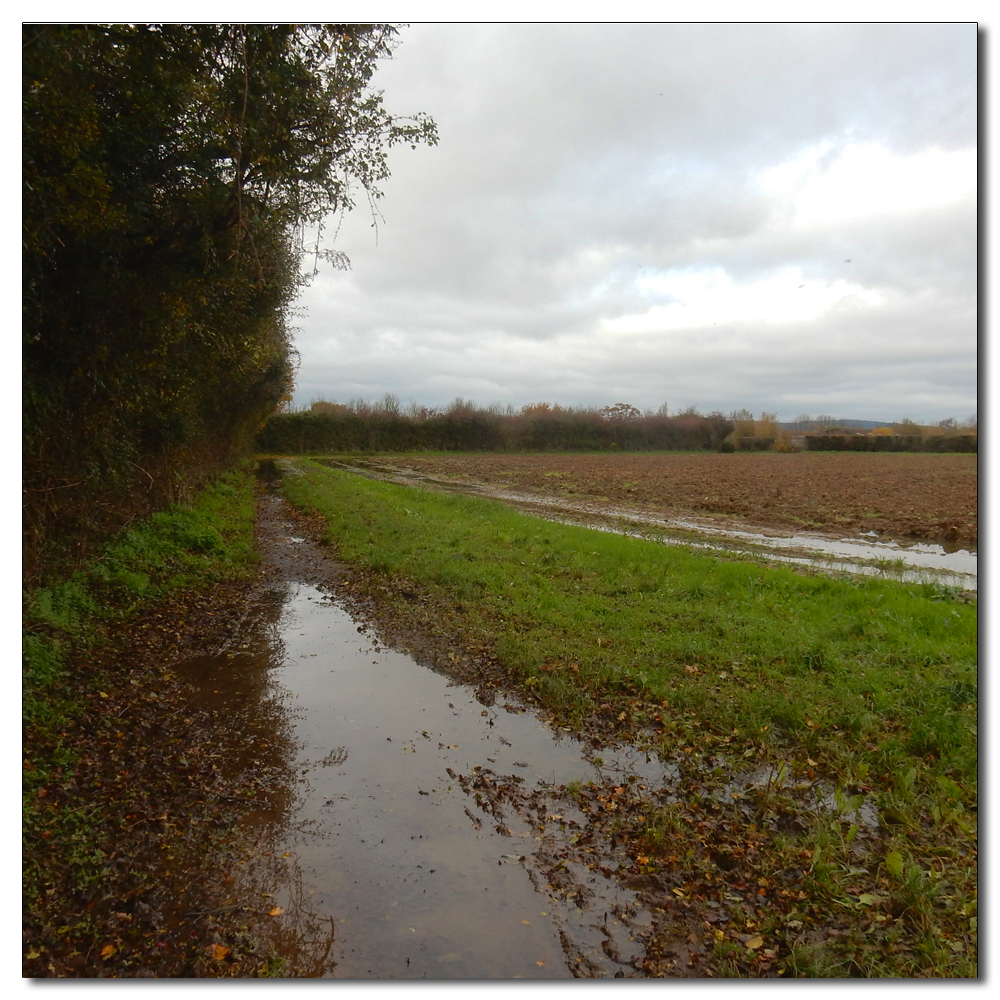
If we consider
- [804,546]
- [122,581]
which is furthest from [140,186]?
[804,546]

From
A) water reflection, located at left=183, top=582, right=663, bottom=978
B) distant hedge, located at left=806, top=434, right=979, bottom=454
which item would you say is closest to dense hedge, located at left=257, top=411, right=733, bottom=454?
distant hedge, located at left=806, top=434, right=979, bottom=454

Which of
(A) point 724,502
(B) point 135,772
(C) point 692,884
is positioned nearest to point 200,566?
(B) point 135,772

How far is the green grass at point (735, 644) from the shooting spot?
545 centimetres

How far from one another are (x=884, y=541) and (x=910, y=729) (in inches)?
518

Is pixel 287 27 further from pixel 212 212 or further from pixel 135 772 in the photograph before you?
pixel 135 772

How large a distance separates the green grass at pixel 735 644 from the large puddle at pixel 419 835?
3.62ft

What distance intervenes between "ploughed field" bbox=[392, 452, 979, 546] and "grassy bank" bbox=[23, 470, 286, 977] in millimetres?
6322

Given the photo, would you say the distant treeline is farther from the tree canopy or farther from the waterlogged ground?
the waterlogged ground

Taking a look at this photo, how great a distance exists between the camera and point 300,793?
15.4ft

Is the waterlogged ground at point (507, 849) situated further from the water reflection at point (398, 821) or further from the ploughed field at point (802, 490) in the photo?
the ploughed field at point (802, 490)

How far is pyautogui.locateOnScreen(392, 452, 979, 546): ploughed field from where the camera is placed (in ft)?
58.7

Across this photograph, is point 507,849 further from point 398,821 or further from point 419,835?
point 398,821

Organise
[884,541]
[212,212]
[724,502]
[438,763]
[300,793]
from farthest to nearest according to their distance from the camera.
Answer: [724,502]
[884,541]
[212,212]
[438,763]
[300,793]

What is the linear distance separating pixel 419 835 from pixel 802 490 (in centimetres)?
2759
